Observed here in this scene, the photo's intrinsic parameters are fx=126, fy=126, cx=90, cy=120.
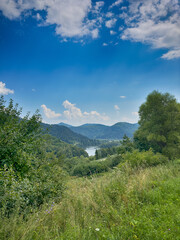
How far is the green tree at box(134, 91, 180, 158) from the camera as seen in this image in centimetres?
2084

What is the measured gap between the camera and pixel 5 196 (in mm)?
3025

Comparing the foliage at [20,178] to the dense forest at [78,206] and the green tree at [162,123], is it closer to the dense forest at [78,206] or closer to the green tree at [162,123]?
the dense forest at [78,206]

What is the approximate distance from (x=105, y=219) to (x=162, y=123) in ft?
75.6

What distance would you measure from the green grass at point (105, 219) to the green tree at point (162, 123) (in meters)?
19.0

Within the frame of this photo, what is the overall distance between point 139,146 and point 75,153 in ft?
388

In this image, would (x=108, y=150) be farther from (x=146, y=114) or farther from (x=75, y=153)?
(x=146, y=114)

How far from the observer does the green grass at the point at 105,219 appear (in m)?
2.50

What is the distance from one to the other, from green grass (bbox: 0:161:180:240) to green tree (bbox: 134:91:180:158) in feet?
62.4

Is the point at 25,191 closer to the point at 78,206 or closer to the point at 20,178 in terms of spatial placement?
the point at 20,178

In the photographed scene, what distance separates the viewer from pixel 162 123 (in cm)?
2242

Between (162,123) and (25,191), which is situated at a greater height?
(162,123)

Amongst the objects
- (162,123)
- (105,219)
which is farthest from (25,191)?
(162,123)

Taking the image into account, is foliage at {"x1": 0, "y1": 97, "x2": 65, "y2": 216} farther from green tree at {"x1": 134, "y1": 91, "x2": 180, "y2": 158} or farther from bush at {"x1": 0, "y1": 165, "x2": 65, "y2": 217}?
green tree at {"x1": 134, "y1": 91, "x2": 180, "y2": 158}

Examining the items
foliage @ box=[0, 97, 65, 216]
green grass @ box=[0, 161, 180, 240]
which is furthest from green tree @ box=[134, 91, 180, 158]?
foliage @ box=[0, 97, 65, 216]
